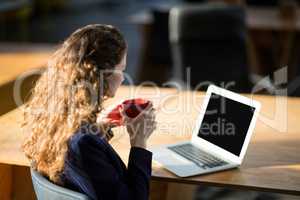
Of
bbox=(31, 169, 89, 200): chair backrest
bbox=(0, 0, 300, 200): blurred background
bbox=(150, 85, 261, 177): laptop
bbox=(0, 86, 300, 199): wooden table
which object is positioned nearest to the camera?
bbox=(31, 169, 89, 200): chair backrest

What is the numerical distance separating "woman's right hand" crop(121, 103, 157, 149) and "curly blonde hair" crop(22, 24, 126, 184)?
0.16 meters

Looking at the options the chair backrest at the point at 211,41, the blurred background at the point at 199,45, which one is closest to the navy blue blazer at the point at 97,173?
the blurred background at the point at 199,45

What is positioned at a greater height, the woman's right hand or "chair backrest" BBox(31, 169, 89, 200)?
the woman's right hand

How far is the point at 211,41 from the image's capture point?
11.1 feet

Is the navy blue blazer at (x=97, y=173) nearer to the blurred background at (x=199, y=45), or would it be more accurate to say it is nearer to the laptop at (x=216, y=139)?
the laptop at (x=216, y=139)

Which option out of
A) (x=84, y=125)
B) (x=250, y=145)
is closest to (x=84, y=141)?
(x=84, y=125)

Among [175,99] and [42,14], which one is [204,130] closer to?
[175,99]

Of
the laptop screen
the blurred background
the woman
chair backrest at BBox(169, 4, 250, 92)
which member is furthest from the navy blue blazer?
chair backrest at BBox(169, 4, 250, 92)

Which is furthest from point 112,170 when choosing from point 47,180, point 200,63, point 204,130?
point 200,63

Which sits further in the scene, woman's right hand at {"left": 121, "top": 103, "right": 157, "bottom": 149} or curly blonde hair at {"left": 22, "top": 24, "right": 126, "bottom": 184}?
woman's right hand at {"left": 121, "top": 103, "right": 157, "bottom": 149}

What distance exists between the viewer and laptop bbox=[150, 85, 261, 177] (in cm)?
188

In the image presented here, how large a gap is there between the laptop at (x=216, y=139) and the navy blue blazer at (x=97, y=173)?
0.62ft

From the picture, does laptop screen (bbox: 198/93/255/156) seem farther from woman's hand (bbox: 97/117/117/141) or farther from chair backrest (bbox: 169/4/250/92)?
chair backrest (bbox: 169/4/250/92)

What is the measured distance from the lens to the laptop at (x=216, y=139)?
188cm
